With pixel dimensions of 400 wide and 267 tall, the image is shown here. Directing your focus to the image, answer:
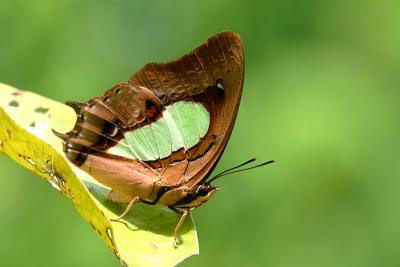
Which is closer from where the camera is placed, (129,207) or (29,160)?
(29,160)

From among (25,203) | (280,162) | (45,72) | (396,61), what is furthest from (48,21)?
(396,61)

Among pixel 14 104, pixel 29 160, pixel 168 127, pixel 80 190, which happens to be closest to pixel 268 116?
pixel 168 127

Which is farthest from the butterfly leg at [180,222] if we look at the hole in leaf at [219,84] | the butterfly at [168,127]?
the hole in leaf at [219,84]

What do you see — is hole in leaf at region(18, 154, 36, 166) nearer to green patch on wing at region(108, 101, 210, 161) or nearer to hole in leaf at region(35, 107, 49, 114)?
hole in leaf at region(35, 107, 49, 114)

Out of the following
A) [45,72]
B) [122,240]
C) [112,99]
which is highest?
[112,99]

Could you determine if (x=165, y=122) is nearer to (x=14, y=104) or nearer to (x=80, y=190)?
(x=14, y=104)

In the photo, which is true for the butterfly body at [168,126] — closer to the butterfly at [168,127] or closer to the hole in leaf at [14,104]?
the butterfly at [168,127]

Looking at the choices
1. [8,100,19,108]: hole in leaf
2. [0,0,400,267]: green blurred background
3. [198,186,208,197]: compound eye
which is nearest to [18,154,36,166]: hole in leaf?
[8,100,19,108]: hole in leaf

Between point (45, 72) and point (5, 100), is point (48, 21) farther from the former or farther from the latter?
point (5, 100)
